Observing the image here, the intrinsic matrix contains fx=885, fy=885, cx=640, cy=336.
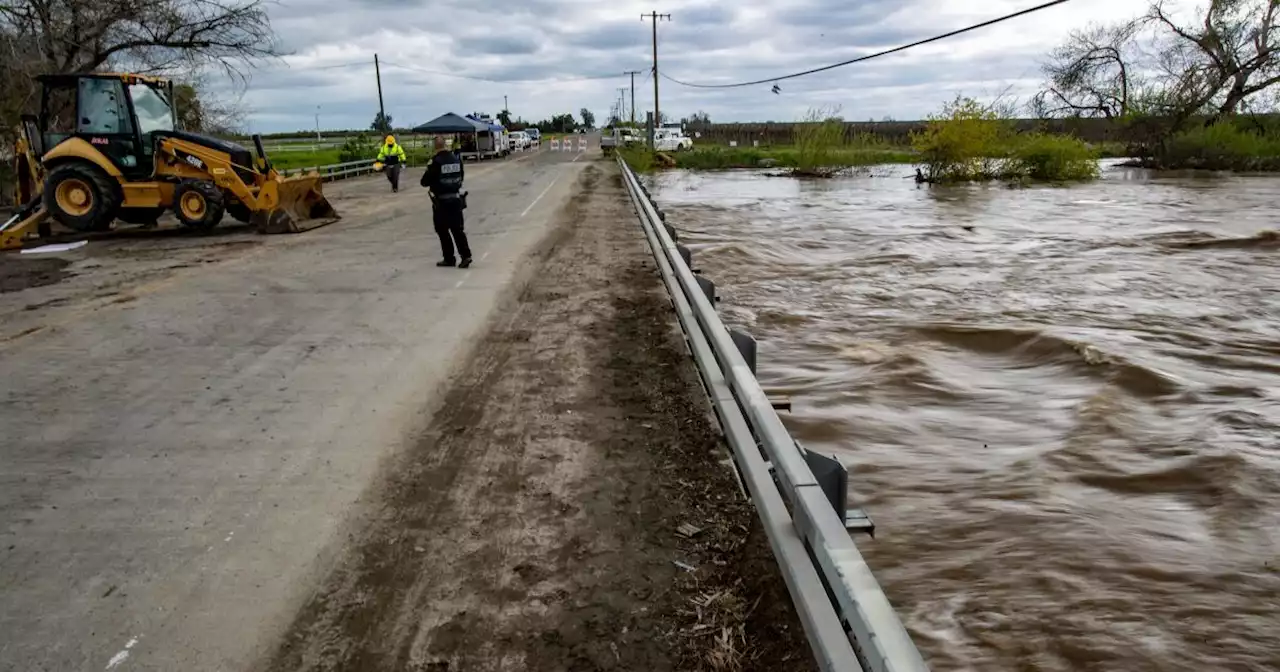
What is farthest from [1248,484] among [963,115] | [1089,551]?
[963,115]

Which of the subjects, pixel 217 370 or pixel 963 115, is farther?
pixel 963 115

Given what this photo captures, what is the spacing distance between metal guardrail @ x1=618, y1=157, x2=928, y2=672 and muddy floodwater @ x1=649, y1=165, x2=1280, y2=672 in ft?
3.03

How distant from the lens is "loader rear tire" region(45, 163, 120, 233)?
612 inches

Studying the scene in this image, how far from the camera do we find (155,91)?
16.6 meters

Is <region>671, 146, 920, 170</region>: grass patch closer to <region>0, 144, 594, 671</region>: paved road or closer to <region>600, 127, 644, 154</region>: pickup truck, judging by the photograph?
<region>600, 127, 644, 154</region>: pickup truck

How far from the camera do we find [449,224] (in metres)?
12.1

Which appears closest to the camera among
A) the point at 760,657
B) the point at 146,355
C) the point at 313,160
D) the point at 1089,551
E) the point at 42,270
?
the point at 760,657

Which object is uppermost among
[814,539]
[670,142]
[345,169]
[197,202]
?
[670,142]

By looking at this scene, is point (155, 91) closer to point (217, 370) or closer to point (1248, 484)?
point (217, 370)

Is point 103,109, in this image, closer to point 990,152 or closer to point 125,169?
point 125,169

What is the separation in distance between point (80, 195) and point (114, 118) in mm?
1510

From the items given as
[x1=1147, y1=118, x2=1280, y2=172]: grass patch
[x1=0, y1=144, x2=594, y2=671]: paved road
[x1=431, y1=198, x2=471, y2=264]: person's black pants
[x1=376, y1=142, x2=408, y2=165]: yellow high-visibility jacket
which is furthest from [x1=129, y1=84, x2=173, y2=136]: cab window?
A: [x1=1147, y1=118, x2=1280, y2=172]: grass patch

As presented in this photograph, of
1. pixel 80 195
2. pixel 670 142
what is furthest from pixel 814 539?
pixel 670 142

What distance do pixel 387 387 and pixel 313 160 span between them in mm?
45217
